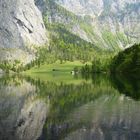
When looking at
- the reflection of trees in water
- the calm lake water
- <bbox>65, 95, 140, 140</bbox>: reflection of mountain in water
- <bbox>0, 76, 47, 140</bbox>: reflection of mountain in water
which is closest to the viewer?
<bbox>65, 95, 140, 140</bbox>: reflection of mountain in water

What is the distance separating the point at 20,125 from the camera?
4716cm

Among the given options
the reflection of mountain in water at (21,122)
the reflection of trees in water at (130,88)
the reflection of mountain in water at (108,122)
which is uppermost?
the reflection of trees in water at (130,88)

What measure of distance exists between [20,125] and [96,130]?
11501 millimetres

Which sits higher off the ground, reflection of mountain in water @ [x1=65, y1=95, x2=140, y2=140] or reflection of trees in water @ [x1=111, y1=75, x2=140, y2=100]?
reflection of trees in water @ [x1=111, y1=75, x2=140, y2=100]

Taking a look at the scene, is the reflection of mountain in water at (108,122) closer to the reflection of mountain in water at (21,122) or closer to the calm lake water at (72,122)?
the calm lake water at (72,122)

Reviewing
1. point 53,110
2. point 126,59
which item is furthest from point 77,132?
point 126,59

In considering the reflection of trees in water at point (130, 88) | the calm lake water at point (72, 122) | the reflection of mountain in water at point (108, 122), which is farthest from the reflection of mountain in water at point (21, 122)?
the reflection of trees in water at point (130, 88)

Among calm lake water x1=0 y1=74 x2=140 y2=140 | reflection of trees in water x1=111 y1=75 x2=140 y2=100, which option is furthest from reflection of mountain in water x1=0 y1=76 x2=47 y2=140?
reflection of trees in water x1=111 y1=75 x2=140 y2=100

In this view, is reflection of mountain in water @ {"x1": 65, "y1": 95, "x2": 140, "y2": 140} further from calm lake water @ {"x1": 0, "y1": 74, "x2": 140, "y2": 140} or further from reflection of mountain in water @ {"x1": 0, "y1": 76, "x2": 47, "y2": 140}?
reflection of mountain in water @ {"x1": 0, "y1": 76, "x2": 47, "y2": 140}

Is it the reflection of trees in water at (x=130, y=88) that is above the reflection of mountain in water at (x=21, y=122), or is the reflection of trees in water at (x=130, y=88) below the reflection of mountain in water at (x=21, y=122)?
above

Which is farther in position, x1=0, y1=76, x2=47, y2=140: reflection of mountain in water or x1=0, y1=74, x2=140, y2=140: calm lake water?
x1=0, y1=76, x2=47, y2=140: reflection of mountain in water

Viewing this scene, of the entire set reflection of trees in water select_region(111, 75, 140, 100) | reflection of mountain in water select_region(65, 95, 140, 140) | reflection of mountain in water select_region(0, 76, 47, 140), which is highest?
reflection of trees in water select_region(111, 75, 140, 100)

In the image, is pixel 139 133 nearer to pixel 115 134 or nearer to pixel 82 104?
pixel 115 134

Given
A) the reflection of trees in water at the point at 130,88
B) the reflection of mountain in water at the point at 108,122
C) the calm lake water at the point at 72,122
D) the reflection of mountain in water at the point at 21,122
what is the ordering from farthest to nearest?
the reflection of trees in water at the point at 130,88 → the reflection of mountain in water at the point at 21,122 → the calm lake water at the point at 72,122 → the reflection of mountain in water at the point at 108,122
